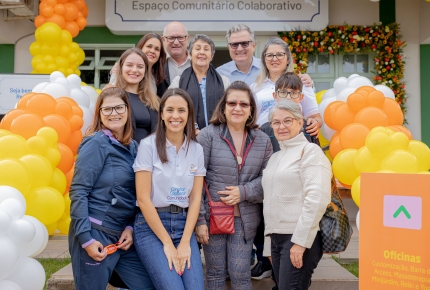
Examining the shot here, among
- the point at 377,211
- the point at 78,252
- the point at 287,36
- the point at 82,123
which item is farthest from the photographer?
the point at 287,36

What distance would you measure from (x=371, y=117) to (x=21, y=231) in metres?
2.61

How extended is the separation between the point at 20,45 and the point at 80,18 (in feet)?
5.24

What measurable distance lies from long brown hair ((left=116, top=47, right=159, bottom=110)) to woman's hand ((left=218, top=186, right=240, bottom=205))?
30.7 inches

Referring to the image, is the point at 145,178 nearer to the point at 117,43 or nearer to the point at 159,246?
the point at 159,246

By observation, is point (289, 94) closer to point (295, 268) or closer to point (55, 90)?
point (295, 268)

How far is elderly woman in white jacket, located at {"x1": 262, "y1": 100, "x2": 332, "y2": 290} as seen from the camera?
2.30 m

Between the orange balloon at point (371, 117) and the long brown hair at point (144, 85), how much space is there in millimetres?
1646

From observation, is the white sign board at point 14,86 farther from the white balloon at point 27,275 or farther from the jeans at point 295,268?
the jeans at point 295,268

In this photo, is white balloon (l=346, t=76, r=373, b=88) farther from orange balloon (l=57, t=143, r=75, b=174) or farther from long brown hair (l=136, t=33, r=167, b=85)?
orange balloon (l=57, t=143, r=75, b=174)

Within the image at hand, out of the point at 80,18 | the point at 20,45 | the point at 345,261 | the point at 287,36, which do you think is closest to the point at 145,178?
the point at 345,261

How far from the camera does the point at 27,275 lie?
2.45m

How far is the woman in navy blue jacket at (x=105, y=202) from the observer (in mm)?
2236

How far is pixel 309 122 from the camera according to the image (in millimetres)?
2984

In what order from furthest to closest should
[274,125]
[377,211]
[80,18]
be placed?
[80,18] < [274,125] < [377,211]
